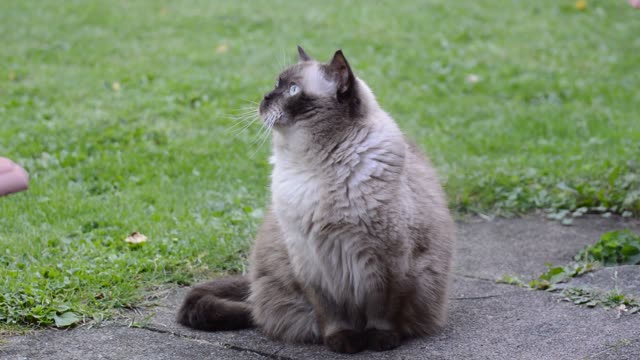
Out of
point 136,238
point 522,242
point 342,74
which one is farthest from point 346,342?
point 522,242

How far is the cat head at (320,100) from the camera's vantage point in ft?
12.8

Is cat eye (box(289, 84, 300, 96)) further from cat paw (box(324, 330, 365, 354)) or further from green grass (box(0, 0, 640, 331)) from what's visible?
green grass (box(0, 0, 640, 331))

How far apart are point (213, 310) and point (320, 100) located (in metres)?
1.11

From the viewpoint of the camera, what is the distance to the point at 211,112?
8.05 m

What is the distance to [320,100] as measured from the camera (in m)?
3.90

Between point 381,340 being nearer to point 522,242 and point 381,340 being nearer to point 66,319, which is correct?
point 66,319

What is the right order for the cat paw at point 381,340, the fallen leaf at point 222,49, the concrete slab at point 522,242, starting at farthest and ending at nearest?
the fallen leaf at point 222,49
the concrete slab at point 522,242
the cat paw at point 381,340

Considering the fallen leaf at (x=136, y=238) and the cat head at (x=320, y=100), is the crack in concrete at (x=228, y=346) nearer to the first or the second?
the cat head at (x=320, y=100)

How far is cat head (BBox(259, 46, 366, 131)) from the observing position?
3889 millimetres

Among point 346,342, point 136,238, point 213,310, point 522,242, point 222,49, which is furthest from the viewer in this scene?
point 222,49

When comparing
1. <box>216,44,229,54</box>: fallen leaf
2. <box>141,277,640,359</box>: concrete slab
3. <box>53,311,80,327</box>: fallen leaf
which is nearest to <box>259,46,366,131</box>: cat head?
<box>141,277,640,359</box>: concrete slab

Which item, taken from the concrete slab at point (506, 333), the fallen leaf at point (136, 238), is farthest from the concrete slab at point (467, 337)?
the fallen leaf at point (136, 238)

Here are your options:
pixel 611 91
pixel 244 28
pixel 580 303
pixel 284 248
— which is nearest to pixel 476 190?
pixel 580 303

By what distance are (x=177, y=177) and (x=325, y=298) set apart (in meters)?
2.97
